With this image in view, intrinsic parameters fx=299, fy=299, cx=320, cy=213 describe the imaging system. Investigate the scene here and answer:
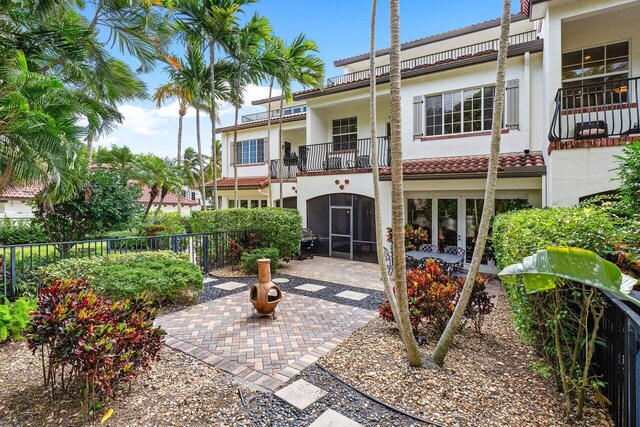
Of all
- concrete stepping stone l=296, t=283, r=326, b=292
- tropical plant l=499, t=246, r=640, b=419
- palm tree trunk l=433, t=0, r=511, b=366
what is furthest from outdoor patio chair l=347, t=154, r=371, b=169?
tropical plant l=499, t=246, r=640, b=419

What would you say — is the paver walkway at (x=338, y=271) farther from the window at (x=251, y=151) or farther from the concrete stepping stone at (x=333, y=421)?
the window at (x=251, y=151)

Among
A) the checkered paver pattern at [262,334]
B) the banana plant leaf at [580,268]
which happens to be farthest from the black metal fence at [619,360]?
the checkered paver pattern at [262,334]

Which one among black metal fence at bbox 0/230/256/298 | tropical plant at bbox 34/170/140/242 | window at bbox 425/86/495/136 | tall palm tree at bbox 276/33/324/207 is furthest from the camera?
tall palm tree at bbox 276/33/324/207

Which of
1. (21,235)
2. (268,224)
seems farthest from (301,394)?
(21,235)

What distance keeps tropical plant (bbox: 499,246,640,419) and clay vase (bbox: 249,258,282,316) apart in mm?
4111

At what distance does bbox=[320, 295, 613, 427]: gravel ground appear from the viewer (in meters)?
3.03

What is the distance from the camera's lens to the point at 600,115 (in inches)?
347

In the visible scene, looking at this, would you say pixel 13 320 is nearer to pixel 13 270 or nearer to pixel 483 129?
pixel 13 270

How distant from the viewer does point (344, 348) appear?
457 centimetres

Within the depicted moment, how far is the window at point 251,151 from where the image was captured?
63.1ft

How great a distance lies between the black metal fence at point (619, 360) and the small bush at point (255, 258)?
26.9 feet

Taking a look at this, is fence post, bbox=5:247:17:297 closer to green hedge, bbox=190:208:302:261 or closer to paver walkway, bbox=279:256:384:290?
green hedge, bbox=190:208:302:261

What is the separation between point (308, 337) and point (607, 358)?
3.74 m

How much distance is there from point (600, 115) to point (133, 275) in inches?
514
